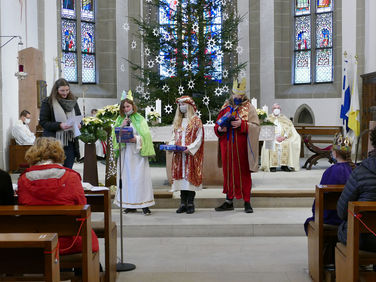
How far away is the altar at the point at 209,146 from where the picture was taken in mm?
9250

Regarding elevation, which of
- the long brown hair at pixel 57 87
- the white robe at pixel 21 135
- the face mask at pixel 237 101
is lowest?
the white robe at pixel 21 135

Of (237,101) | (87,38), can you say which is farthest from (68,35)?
(237,101)

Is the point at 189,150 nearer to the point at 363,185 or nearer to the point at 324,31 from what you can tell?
the point at 363,185

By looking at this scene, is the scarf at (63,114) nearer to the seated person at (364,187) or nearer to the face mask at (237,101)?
the face mask at (237,101)

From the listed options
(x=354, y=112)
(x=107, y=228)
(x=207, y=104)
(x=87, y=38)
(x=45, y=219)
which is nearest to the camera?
(x=45, y=219)

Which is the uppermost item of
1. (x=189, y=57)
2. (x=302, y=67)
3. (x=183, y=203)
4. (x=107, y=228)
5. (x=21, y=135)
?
(x=302, y=67)

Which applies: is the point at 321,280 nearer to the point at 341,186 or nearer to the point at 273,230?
the point at 341,186

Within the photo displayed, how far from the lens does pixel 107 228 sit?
16.1 feet

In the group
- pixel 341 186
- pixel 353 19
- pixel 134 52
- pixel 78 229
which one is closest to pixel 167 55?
pixel 134 52

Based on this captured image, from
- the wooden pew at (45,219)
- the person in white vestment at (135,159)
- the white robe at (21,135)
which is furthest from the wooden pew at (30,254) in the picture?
the white robe at (21,135)

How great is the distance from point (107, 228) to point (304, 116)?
→ 12.0 metres

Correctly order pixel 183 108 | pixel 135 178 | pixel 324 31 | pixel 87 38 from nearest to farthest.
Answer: pixel 135 178 → pixel 183 108 → pixel 324 31 → pixel 87 38

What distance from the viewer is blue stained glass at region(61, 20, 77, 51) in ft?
52.9

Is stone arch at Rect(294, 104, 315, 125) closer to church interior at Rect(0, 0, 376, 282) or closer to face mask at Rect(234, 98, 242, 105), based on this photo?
church interior at Rect(0, 0, 376, 282)
